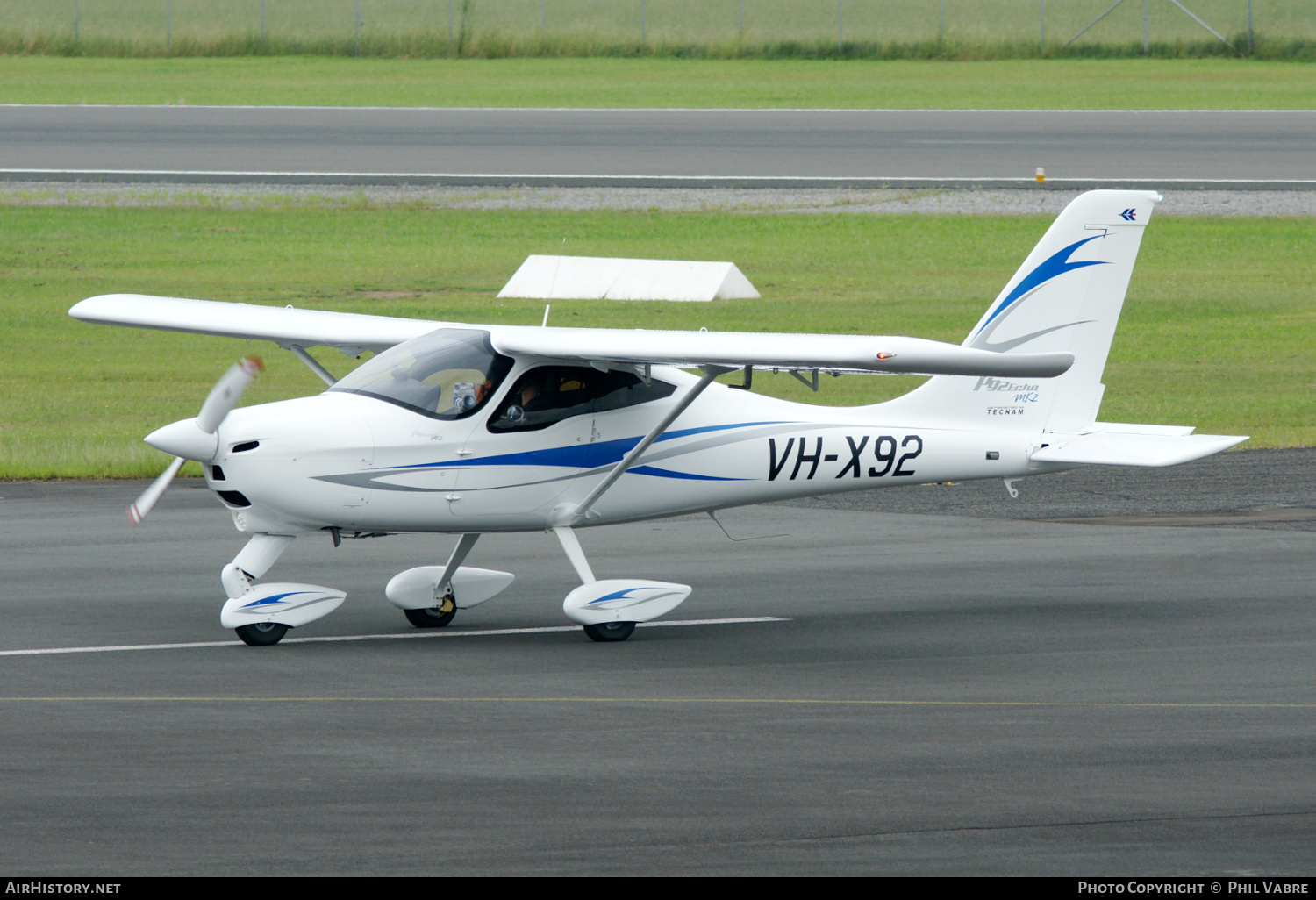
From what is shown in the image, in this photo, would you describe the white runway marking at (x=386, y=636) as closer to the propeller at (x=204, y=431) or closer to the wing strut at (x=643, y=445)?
the wing strut at (x=643, y=445)

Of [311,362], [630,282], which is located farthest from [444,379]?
[630,282]

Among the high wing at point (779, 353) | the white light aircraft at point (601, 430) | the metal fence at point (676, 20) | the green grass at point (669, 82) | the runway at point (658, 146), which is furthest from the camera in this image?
the metal fence at point (676, 20)

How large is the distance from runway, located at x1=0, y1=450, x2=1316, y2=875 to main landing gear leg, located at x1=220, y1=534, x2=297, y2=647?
0.54 ft

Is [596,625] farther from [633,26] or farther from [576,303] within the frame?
[633,26]

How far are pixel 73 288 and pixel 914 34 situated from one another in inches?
1634

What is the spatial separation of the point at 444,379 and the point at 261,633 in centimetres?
206

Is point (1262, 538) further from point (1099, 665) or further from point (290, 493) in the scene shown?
point (290, 493)

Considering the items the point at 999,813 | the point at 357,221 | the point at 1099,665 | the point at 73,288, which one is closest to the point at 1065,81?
the point at 357,221

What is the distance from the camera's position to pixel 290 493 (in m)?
11.4

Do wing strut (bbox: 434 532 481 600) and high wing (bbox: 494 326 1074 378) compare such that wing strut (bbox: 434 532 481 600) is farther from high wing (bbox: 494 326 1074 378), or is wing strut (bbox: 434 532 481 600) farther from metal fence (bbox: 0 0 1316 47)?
metal fence (bbox: 0 0 1316 47)

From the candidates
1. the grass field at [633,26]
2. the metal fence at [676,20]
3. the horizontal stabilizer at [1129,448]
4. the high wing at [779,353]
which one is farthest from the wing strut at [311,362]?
the metal fence at [676,20]

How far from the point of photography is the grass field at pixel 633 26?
61.5 metres

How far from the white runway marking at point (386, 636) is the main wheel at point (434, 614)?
0.10 meters

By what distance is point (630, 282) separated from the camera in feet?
96.8
